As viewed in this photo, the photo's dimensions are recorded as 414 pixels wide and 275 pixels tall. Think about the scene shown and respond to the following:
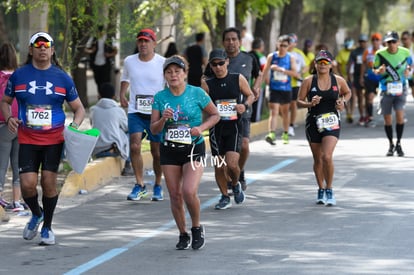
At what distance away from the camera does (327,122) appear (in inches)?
471

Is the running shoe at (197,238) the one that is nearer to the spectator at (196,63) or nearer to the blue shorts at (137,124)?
the blue shorts at (137,124)

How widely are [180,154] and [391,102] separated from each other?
25.5ft

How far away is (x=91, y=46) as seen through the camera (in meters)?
23.8

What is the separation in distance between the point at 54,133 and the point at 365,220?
10.7 feet

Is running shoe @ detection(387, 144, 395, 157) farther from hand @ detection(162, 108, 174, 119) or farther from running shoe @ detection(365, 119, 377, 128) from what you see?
hand @ detection(162, 108, 174, 119)

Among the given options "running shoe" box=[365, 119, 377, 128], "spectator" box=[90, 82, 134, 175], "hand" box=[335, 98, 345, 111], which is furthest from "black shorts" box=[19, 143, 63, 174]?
"running shoe" box=[365, 119, 377, 128]

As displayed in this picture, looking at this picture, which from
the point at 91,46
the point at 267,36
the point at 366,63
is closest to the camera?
the point at 366,63

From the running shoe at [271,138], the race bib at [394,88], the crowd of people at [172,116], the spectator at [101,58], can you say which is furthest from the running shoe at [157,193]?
the spectator at [101,58]

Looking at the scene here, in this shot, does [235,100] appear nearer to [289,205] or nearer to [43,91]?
[289,205]

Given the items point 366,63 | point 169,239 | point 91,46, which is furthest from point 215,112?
point 91,46

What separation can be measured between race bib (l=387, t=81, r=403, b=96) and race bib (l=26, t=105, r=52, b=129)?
7982 millimetres

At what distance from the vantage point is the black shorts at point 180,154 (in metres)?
9.55

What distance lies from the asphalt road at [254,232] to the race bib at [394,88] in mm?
1673

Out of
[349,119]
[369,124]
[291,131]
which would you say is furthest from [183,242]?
[349,119]
